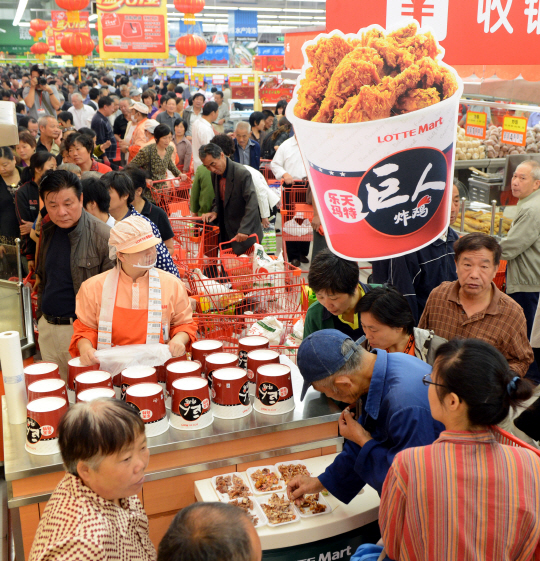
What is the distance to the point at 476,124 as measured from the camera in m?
6.90

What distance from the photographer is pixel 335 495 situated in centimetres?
229

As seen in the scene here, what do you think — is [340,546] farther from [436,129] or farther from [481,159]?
[481,159]

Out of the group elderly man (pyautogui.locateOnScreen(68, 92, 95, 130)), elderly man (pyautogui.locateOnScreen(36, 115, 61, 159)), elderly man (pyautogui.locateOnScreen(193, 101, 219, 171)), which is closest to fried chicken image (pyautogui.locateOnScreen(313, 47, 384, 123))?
elderly man (pyautogui.locateOnScreen(36, 115, 61, 159))

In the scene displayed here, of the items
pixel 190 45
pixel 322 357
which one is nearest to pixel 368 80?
pixel 322 357

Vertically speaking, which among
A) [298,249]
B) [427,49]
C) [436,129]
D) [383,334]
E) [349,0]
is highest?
[349,0]

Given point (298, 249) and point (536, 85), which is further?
point (298, 249)

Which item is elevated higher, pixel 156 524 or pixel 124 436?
pixel 124 436

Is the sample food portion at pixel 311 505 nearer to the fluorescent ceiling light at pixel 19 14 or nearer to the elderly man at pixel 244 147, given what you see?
the elderly man at pixel 244 147

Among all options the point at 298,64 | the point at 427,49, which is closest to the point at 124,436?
the point at 427,49

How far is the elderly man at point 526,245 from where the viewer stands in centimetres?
474

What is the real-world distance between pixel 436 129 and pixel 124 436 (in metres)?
1.77

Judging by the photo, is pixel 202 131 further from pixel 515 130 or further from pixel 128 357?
pixel 128 357

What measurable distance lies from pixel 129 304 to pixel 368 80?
160 cm

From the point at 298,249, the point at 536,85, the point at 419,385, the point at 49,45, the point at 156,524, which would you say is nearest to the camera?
the point at 419,385
